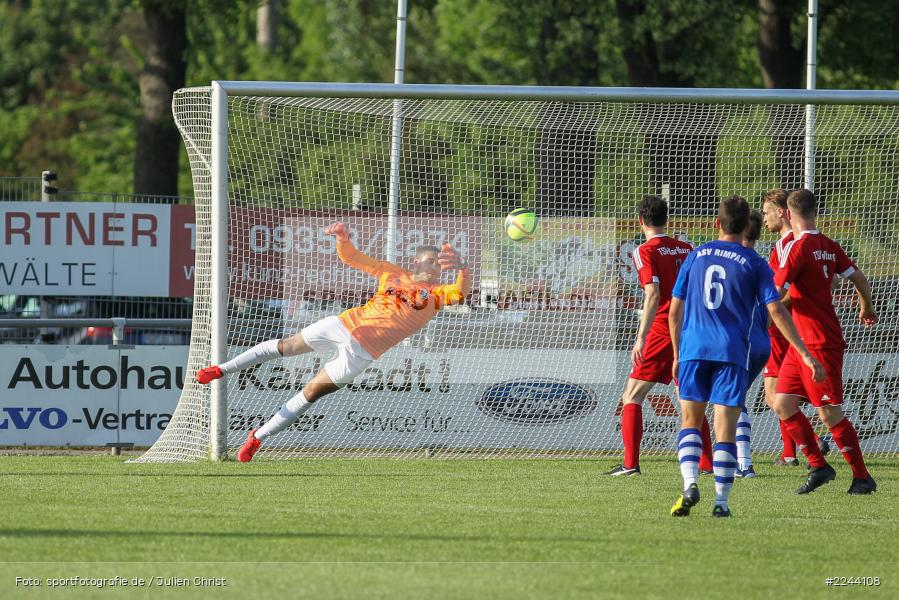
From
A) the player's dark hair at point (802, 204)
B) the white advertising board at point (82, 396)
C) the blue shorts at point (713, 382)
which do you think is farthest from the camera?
the white advertising board at point (82, 396)

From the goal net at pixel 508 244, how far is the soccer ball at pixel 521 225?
46cm

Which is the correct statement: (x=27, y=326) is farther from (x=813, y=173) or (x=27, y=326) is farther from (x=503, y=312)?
(x=813, y=173)

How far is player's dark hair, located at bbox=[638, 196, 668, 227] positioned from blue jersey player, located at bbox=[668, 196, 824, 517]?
2025mm

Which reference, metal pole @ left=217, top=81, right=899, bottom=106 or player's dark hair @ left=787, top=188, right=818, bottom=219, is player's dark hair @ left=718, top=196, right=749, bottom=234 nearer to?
player's dark hair @ left=787, top=188, right=818, bottom=219

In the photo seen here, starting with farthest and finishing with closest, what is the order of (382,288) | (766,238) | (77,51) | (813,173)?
(77,51) < (766,238) < (813,173) < (382,288)

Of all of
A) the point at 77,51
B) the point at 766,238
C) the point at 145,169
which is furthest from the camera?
the point at 77,51

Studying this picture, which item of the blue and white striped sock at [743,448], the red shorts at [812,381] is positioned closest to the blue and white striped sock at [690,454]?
the red shorts at [812,381]

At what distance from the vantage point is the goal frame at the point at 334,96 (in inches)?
427

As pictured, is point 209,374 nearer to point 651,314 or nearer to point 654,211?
point 651,314

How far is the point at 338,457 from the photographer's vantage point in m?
11.8

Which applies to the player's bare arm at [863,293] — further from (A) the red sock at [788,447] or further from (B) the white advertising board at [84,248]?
(B) the white advertising board at [84,248]

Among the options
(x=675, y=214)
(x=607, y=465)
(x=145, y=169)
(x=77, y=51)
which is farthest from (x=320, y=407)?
(x=77, y=51)

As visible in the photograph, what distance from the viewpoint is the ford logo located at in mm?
12367

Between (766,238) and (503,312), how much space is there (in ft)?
9.89
